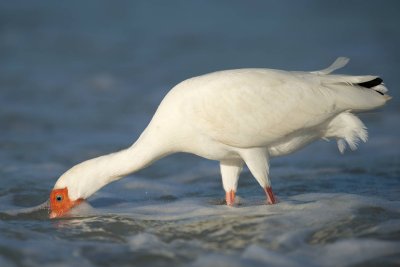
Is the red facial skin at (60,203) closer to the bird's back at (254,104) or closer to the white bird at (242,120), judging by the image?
the white bird at (242,120)

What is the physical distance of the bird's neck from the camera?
8.33 metres

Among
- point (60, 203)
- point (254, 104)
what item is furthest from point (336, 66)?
point (60, 203)

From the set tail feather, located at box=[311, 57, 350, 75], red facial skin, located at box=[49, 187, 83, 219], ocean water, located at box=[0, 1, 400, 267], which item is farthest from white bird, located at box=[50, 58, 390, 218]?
ocean water, located at box=[0, 1, 400, 267]

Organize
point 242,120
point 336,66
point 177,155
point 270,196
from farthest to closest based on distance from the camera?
point 177,155 < point 336,66 < point 270,196 < point 242,120

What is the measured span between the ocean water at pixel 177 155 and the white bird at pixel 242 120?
48 centimetres

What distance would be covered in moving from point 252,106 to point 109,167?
1757 millimetres

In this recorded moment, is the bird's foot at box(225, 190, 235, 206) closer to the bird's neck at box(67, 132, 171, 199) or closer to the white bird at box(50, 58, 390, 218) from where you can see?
the white bird at box(50, 58, 390, 218)

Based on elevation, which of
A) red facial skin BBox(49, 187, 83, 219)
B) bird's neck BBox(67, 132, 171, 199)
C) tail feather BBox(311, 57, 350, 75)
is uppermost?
tail feather BBox(311, 57, 350, 75)

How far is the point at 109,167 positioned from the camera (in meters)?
8.35

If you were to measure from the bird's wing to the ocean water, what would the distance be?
2.85 feet

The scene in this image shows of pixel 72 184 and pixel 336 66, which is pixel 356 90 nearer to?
pixel 336 66

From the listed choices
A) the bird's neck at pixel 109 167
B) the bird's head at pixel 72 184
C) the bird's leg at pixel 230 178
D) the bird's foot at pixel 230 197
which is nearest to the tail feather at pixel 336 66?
the bird's leg at pixel 230 178

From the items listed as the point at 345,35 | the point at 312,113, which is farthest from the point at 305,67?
the point at 312,113

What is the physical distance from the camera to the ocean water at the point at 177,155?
22.8ft
